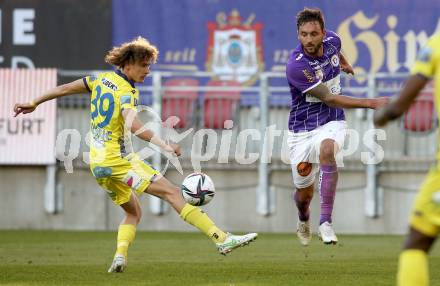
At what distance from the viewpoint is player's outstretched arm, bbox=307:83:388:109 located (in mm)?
10617

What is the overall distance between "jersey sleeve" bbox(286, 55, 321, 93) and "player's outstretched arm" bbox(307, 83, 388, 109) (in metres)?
0.06

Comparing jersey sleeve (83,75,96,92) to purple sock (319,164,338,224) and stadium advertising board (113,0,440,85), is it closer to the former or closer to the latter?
purple sock (319,164,338,224)

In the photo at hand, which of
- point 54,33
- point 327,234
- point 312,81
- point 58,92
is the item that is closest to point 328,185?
point 327,234

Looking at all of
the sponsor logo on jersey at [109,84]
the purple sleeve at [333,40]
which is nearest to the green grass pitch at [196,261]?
the sponsor logo on jersey at [109,84]

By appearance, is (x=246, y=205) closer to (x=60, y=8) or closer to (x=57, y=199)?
(x=57, y=199)

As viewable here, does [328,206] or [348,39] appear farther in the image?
[348,39]

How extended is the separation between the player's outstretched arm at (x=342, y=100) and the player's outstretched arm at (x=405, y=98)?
4.03 metres

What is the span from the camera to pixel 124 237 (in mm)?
10555

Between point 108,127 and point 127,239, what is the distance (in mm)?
1100

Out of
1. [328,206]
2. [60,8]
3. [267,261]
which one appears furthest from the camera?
[60,8]

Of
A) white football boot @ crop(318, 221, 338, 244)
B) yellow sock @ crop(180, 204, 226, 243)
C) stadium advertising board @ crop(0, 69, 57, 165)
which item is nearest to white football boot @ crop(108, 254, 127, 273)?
yellow sock @ crop(180, 204, 226, 243)

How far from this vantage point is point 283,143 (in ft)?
63.2

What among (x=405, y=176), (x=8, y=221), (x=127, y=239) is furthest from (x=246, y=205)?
(x=127, y=239)

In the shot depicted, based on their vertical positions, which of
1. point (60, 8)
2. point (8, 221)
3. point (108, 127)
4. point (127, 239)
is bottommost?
point (8, 221)
